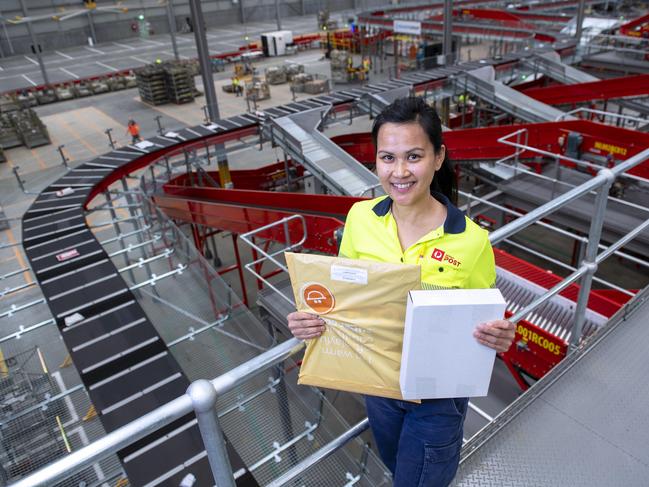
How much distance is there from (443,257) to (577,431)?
56.2 inches

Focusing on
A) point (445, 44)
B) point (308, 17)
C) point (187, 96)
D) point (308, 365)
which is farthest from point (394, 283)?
point (308, 17)

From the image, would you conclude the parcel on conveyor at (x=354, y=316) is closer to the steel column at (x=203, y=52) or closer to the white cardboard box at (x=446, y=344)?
the white cardboard box at (x=446, y=344)

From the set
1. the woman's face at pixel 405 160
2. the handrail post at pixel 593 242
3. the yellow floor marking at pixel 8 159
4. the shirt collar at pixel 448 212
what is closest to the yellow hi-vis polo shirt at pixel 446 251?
the shirt collar at pixel 448 212

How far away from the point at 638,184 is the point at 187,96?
20806 mm

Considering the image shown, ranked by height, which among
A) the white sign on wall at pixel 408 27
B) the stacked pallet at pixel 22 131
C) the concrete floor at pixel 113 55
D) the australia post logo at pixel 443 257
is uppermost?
the australia post logo at pixel 443 257

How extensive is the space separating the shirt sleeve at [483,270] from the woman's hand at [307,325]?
22.1 inches

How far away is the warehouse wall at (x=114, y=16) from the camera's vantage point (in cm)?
3594

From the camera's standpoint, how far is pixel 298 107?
12.7m

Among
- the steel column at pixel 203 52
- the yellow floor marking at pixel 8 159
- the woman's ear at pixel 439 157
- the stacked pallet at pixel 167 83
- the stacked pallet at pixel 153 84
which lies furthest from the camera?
the stacked pallet at pixel 153 84

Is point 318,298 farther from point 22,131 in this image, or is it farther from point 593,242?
point 22,131

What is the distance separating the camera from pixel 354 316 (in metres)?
1.64

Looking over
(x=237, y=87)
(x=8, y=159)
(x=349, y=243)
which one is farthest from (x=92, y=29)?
(x=349, y=243)

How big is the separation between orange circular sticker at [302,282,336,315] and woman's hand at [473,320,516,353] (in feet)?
1.59

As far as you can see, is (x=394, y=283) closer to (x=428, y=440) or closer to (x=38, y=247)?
(x=428, y=440)
